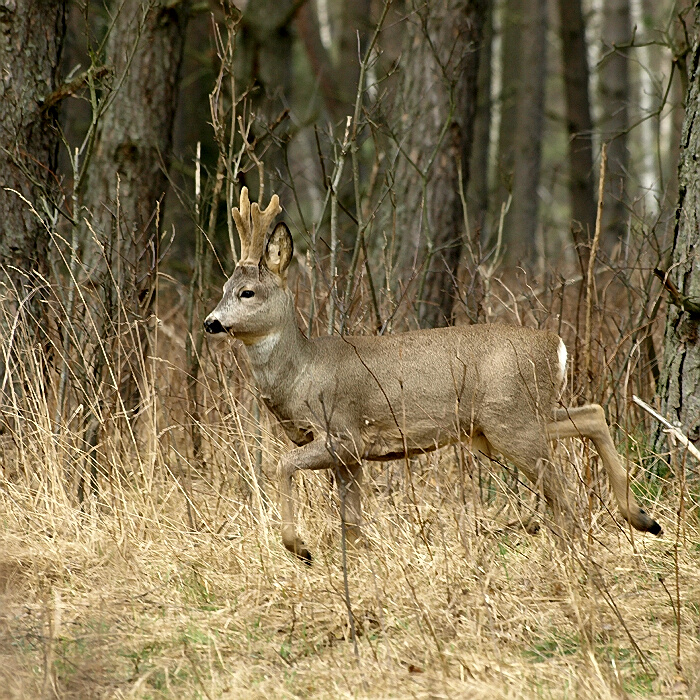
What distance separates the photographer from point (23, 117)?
6.70 meters

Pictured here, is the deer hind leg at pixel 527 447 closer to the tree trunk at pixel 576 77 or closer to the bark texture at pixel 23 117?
the bark texture at pixel 23 117

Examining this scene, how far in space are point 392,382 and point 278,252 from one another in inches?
34.1

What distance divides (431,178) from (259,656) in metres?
5.49

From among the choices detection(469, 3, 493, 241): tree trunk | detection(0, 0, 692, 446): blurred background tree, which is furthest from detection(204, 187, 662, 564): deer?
detection(469, 3, 493, 241): tree trunk

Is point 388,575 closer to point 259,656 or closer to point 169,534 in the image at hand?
point 259,656

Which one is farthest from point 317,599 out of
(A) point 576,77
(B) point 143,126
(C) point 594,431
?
(A) point 576,77

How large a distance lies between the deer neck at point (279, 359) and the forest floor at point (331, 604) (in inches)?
21.6

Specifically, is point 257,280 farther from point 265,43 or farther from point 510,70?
point 510,70

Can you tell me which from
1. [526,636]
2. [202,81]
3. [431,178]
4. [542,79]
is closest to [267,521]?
[526,636]

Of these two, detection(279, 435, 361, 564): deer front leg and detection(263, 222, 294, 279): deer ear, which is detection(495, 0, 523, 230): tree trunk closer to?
detection(263, 222, 294, 279): deer ear

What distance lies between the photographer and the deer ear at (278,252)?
17.8 feet

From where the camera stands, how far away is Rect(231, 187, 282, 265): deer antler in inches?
211

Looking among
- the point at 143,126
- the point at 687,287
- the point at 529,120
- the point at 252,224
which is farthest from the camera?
the point at 529,120

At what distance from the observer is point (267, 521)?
541 centimetres
